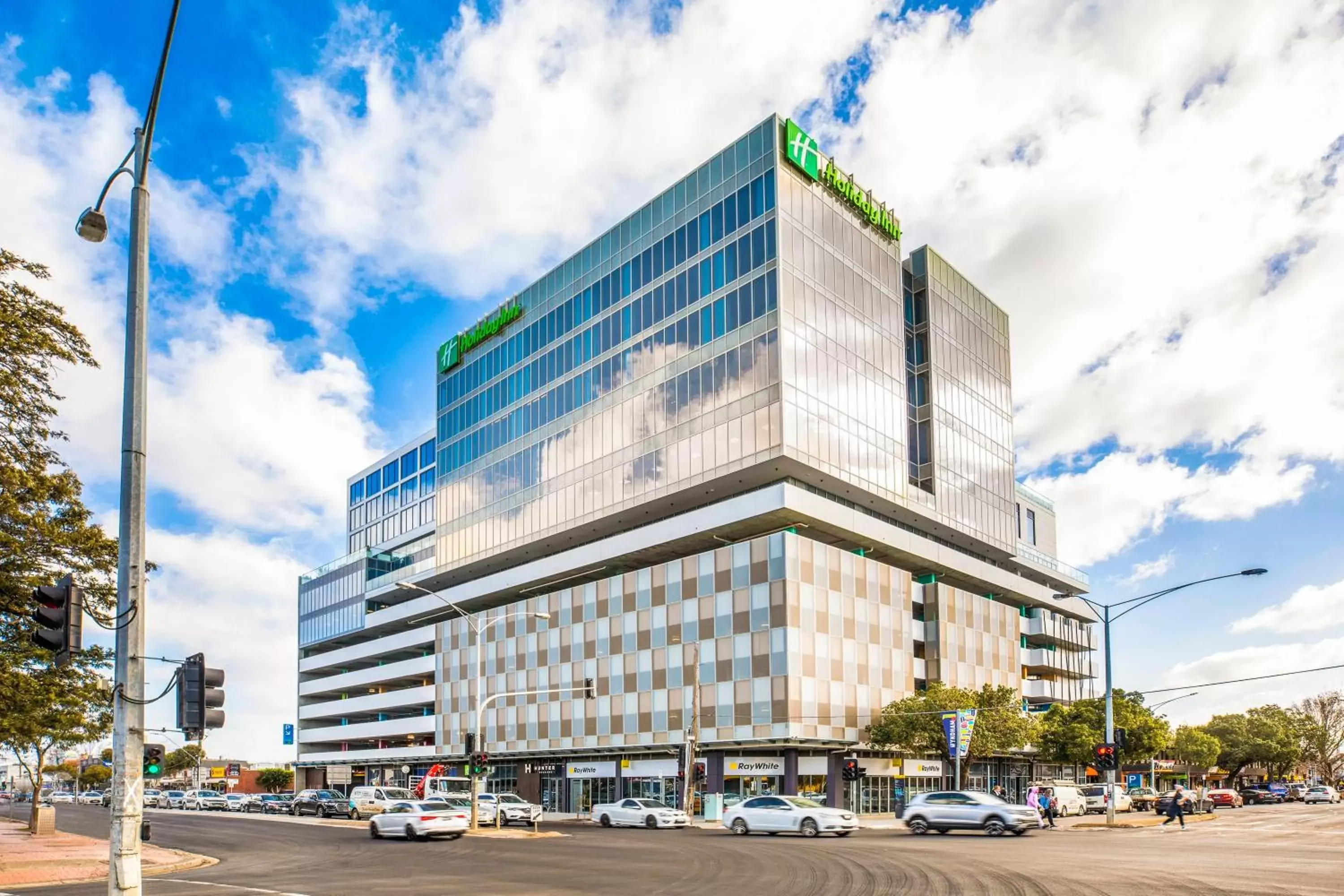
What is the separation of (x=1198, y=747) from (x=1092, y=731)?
41562 mm

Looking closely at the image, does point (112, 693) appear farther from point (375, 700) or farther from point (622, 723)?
point (375, 700)

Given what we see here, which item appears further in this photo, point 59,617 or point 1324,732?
point 1324,732

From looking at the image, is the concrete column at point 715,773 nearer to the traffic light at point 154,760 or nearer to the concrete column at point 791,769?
the concrete column at point 791,769

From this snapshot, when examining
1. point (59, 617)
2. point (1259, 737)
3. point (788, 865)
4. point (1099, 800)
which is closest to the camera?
point (59, 617)

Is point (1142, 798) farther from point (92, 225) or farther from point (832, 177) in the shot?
point (92, 225)

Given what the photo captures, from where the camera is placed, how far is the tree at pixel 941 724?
60594 mm

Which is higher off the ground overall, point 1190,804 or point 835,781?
point 835,781

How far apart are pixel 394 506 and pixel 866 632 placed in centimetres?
6584

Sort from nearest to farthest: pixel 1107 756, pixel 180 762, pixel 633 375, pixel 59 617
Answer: pixel 59 617, pixel 1107 756, pixel 633 375, pixel 180 762

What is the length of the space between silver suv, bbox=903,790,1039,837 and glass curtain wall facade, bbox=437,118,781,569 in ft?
86.7

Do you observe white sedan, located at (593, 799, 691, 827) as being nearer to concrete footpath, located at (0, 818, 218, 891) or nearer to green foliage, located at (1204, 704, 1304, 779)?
concrete footpath, located at (0, 818, 218, 891)

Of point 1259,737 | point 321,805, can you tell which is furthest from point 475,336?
point 1259,737

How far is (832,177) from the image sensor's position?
68938 millimetres

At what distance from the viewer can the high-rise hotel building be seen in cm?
6303
